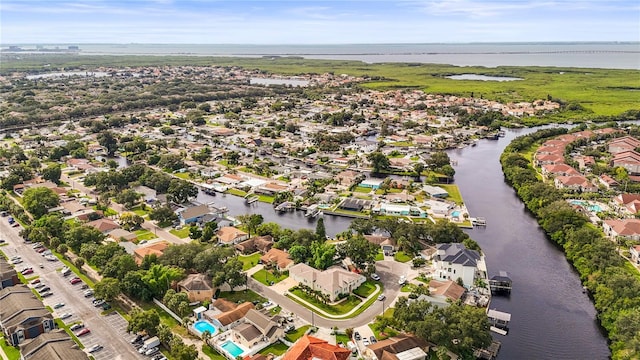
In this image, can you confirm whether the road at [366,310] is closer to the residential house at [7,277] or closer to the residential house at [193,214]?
the residential house at [193,214]

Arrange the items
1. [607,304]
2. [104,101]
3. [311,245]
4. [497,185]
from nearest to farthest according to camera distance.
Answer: [607,304], [311,245], [497,185], [104,101]

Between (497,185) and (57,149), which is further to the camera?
(57,149)

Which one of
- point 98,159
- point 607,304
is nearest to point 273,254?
point 607,304

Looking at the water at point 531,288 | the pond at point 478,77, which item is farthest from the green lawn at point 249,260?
the pond at point 478,77

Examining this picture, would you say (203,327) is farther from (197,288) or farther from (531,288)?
(531,288)

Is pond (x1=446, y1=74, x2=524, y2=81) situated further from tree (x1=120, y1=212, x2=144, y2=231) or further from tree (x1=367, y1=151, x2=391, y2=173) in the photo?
tree (x1=120, y1=212, x2=144, y2=231)

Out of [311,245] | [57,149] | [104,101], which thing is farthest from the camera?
[104,101]

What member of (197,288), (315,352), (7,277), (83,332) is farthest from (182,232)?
(315,352)

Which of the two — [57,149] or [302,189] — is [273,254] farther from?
[57,149]
